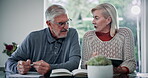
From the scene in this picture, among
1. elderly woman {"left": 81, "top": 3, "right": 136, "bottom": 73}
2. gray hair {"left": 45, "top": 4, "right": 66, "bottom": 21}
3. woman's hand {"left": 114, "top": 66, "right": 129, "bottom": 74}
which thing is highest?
gray hair {"left": 45, "top": 4, "right": 66, "bottom": 21}

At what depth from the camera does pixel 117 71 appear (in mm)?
1694

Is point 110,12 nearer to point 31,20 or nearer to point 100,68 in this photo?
point 100,68

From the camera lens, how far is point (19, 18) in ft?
14.3

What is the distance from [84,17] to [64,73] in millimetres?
3171

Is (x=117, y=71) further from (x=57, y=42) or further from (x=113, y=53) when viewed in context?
(x=57, y=42)

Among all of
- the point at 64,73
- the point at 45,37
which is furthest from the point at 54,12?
the point at 64,73

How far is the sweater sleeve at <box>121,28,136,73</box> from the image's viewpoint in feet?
6.14

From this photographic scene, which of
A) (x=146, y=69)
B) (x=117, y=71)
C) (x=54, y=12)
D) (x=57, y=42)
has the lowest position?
(x=146, y=69)

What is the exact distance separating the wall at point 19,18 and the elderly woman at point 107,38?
236 cm

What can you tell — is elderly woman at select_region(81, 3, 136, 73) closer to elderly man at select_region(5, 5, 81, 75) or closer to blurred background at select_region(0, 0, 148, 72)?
elderly man at select_region(5, 5, 81, 75)

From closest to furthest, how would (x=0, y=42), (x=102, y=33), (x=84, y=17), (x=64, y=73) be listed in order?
1. (x=64, y=73)
2. (x=102, y=33)
3. (x=0, y=42)
4. (x=84, y=17)

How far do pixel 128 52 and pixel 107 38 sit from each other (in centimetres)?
23

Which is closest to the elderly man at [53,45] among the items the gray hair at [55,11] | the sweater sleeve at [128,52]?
the gray hair at [55,11]

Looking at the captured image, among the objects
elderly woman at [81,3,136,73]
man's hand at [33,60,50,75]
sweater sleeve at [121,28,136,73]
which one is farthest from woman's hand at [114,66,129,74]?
man's hand at [33,60,50,75]
